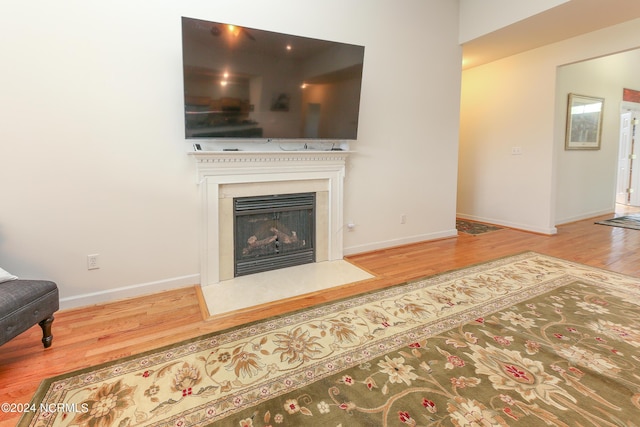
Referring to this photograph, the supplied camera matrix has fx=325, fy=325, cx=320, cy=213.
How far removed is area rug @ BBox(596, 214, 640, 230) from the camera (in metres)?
5.29

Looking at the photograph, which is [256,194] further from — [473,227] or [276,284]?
[473,227]

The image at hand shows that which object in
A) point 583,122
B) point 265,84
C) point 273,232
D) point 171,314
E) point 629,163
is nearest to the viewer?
point 171,314

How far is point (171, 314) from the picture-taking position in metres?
2.45

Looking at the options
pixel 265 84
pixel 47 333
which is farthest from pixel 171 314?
pixel 265 84

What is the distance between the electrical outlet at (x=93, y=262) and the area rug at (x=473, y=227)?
471cm

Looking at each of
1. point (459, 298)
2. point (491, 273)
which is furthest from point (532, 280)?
point (459, 298)

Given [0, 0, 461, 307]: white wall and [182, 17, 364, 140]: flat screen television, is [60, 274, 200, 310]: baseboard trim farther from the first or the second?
[182, 17, 364, 140]: flat screen television

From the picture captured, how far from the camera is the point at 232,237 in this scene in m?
3.06

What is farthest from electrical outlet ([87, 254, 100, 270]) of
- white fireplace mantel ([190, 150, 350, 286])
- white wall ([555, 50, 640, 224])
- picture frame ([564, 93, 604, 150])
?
picture frame ([564, 93, 604, 150])

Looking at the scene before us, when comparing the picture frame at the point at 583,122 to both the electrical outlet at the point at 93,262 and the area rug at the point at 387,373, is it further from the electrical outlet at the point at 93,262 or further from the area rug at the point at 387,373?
the electrical outlet at the point at 93,262

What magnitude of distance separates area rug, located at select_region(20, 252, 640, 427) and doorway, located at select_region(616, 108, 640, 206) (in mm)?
6231

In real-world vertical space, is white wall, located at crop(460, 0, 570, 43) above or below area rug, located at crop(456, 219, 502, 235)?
above

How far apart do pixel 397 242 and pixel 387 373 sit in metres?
2.61

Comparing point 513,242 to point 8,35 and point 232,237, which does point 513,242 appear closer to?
point 232,237
